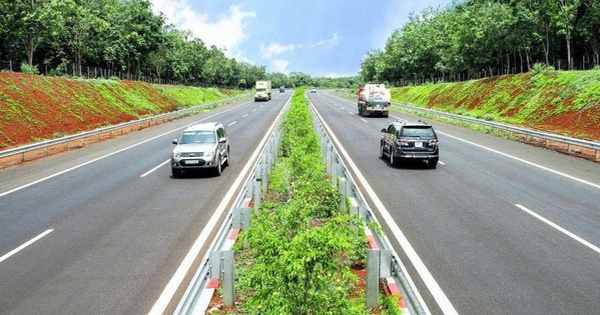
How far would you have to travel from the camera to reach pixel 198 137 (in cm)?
1862

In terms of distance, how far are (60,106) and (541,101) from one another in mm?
35572

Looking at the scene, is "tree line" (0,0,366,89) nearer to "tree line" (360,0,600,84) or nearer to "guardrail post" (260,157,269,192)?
"guardrail post" (260,157,269,192)

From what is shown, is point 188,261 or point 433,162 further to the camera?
point 433,162

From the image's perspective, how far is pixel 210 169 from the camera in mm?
17875

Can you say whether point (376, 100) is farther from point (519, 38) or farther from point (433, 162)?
point (433, 162)

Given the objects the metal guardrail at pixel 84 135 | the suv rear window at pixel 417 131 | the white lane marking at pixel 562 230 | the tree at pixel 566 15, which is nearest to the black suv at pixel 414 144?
the suv rear window at pixel 417 131

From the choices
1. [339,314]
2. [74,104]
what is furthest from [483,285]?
→ [74,104]

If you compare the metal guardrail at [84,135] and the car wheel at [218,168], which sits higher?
the metal guardrail at [84,135]

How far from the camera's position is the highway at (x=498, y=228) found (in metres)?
7.32

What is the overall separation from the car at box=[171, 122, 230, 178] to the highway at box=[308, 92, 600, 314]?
5.52 metres

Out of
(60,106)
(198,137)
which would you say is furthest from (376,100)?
(198,137)

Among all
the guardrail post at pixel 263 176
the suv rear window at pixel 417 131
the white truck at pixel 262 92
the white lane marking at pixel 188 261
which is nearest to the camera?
the white lane marking at pixel 188 261

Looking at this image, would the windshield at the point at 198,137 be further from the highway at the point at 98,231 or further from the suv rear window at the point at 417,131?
the suv rear window at the point at 417,131

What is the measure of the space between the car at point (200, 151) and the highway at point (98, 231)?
0.51 metres
